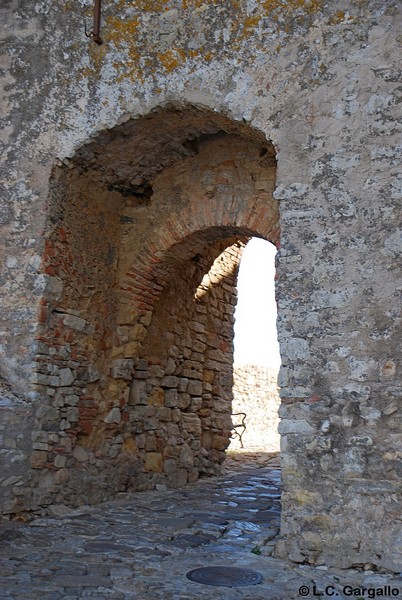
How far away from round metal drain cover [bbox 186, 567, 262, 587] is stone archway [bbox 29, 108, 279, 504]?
6.02 ft

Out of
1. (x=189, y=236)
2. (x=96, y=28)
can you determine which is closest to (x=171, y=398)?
(x=189, y=236)

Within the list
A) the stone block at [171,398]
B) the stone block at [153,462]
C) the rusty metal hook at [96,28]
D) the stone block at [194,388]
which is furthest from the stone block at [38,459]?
the rusty metal hook at [96,28]

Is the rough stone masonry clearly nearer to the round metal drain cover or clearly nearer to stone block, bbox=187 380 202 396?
stone block, bbox=187 380 202 396

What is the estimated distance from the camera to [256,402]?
488 inches

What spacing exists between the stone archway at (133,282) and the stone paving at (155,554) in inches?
20.5

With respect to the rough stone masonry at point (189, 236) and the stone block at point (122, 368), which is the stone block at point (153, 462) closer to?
the rough stone masonry at point (189, 236)

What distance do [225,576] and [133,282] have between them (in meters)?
3.16

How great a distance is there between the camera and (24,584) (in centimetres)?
304

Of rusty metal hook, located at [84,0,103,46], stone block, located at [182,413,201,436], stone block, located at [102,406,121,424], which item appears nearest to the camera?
rusty metal hook, located at [84,0,103,46]

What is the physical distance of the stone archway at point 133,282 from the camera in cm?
504

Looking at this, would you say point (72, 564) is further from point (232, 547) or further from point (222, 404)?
point (222, 404)

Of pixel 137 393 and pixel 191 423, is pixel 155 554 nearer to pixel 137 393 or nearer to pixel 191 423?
pixel 137 393

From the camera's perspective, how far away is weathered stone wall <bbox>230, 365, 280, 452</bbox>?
11719 millimetres

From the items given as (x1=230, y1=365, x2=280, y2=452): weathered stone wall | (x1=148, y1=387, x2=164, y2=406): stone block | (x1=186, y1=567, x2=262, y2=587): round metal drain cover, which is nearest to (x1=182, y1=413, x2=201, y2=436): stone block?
(x1=148, y1=387, x2=164, y2=406): stone block
